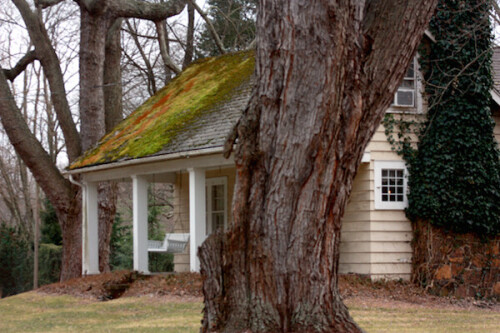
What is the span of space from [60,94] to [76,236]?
403 cm

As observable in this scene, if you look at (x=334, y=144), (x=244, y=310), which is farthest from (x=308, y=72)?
(x=244, y=310)

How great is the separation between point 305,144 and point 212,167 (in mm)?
9618

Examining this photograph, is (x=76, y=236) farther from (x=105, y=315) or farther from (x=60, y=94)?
(x=105, y=315)

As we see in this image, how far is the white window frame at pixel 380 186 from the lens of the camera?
1484cm

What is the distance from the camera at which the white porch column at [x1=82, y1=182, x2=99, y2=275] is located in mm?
17406

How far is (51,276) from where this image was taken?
87.4 feet

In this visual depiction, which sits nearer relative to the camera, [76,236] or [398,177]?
[398,177]

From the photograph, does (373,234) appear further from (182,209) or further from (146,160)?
(182,209)

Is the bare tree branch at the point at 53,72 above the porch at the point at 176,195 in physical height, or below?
above

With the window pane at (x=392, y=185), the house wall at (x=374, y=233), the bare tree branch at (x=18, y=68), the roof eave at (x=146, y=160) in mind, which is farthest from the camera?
the bare tree branch at (x=18, y=68)

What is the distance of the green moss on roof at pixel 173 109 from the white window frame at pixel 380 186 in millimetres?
3709

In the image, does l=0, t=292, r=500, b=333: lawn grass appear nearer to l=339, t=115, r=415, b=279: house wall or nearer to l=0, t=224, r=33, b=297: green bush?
l=339, t=115, r=415, b=279: house wall

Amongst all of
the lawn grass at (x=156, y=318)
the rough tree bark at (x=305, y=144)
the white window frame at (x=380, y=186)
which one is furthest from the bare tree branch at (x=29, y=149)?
the rough tree bark at (x=305, y=144)

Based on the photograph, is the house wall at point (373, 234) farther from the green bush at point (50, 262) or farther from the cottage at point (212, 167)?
the green bush at point (50, 262)
